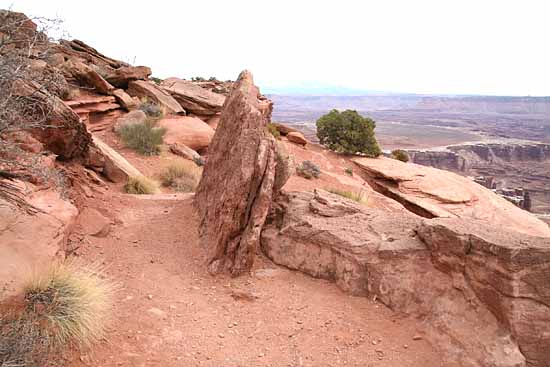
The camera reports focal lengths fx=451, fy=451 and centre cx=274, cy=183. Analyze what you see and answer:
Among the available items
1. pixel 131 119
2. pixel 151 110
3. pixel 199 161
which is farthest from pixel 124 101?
pixel 199 161

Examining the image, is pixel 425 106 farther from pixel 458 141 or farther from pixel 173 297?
pixel 173 297

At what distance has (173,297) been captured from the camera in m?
5.46

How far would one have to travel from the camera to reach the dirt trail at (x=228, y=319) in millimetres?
4594

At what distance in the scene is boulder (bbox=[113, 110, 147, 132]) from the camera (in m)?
15.2

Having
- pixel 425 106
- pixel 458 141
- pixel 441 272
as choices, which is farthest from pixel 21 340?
pixel 425 106

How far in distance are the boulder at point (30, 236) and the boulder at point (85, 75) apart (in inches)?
365

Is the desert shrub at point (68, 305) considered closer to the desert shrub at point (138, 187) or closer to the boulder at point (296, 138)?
the desert shrub at point (138, 187)

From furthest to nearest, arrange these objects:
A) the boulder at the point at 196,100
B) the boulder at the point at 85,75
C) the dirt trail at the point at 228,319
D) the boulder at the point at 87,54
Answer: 1. the boulder at the point at 196,100
2. the boulder at the point at 87,54
3. the boulder at the point at 85,75
4. the dirt trail at the point at 228,319

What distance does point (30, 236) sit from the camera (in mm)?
5047

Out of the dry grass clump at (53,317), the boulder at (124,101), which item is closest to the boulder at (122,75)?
the boulder at (124,101)

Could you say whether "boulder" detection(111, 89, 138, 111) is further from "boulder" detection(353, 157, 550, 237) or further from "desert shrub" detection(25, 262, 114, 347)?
"desert shrub" detection(25, 262, 114, 347)

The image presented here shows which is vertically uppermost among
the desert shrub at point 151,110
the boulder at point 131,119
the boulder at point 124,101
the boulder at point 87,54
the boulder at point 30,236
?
the boulder at point 87,54

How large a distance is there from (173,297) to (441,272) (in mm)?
3207

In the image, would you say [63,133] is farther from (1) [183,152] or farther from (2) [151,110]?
(2) [151,110]
